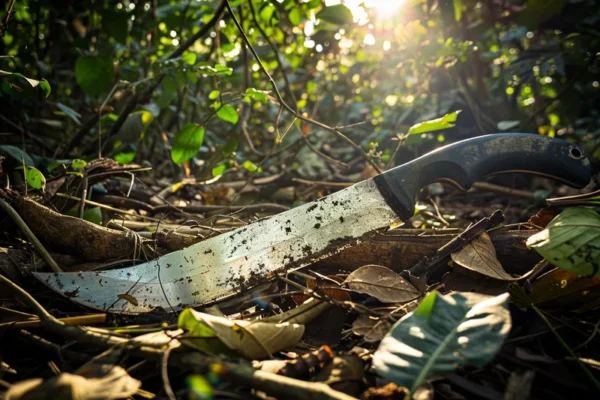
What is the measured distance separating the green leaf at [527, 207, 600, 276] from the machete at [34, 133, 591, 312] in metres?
0.34

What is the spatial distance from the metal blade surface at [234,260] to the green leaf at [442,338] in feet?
1.63

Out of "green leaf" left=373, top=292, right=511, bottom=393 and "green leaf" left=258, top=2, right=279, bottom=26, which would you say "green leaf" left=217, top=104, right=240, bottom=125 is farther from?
"green leaf" left=373, top=292, right=511, bottom=393

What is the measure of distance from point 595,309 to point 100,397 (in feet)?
3.99

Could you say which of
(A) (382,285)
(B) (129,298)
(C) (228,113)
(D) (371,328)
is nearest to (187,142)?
(C) (228,113)

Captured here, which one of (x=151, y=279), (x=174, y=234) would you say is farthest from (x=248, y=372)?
(x=174, y=234)

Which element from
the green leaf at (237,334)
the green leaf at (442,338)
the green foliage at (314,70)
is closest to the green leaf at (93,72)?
the green foliage at (314,70)

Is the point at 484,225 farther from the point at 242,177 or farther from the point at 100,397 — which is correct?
the point at 242,177

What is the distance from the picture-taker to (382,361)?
792 mm

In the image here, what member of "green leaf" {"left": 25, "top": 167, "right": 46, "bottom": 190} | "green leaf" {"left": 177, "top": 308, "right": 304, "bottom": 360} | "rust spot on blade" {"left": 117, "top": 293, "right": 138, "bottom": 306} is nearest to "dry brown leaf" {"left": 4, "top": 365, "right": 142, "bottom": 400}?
"green leaf" {"left": 177, "top": 308, "right": 304, "bottom": 360}

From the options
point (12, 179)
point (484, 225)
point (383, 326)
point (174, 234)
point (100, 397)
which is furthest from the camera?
point (12, 179)

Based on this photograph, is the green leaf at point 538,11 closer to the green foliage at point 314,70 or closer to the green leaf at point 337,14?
the green foliage at point 314,70

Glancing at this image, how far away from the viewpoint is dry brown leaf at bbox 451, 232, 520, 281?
1.14m

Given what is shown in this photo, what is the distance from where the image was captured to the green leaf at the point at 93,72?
2.17m

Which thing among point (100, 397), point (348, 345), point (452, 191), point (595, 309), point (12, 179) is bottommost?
point (452, 191)
